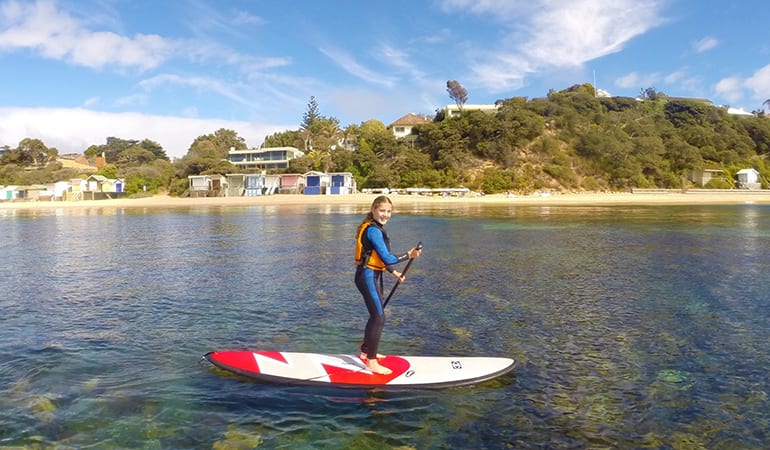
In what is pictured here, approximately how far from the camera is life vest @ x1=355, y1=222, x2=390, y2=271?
6867 mm

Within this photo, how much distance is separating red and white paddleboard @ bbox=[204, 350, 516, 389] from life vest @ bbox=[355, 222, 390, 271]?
1.50m

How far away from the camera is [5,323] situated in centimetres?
1062

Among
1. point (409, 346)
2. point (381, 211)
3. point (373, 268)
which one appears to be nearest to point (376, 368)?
point (373, 268)

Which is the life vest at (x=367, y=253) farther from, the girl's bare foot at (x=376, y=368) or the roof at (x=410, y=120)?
the roof at (x=410, y=120)

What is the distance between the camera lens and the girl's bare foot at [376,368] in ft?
23.2

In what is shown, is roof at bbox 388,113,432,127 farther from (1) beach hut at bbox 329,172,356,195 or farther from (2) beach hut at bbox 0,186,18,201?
(2) beach hut at bbox 0,186,18,201

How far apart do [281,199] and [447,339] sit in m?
67.4

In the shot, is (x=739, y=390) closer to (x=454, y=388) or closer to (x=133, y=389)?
(x=454, y=388)

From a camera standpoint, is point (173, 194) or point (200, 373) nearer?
point (200, 373)

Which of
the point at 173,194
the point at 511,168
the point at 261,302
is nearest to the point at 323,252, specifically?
the point at 261,302

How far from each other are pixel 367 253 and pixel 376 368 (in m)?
1.62

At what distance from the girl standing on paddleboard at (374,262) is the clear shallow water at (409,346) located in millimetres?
623

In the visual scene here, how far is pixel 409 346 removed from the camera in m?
8.97

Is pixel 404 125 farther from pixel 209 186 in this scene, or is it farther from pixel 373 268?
pixel 373 268
